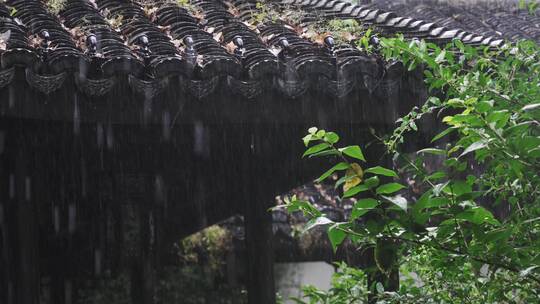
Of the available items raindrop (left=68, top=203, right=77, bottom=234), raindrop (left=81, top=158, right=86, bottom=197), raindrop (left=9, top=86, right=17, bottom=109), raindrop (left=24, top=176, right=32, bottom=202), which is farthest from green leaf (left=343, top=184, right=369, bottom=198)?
raindrop (left=68, top=203, right=77, bottom=234)

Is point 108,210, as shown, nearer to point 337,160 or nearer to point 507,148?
point 337,160

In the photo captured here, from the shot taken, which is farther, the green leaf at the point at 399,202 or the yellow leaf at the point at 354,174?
the yellow leaf at the point at 354,174

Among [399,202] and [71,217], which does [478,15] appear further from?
[399,202]

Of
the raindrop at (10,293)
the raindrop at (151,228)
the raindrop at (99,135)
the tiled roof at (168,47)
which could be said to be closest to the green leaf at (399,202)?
the tiled roof at (168,47)

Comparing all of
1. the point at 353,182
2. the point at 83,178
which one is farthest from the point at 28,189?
the point at 353,182

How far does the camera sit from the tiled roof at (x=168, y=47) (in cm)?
381

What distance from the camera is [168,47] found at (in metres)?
4.21

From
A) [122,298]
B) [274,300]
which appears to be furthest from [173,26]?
[122,298]

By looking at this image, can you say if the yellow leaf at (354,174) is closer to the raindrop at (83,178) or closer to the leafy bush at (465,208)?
the leafy bush at (465,208)

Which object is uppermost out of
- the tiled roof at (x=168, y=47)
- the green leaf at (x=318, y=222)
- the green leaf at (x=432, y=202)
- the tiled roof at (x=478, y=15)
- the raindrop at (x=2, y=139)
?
the tiled roof at (x=478, y=15)

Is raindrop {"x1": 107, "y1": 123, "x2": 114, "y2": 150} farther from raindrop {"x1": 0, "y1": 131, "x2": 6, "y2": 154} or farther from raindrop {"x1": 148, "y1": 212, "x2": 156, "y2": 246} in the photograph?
raindrop {"x1": 0, "y1": 131, "x2": 6, "y2": 154}

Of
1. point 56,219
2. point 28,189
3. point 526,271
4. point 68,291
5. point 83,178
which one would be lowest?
point 526,271

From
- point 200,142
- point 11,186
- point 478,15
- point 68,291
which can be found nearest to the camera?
point 11,186

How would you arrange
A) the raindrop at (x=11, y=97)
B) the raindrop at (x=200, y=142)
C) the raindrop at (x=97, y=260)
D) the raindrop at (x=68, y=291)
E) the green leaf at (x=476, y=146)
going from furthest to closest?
the raindrop at (x=97, y=260) < the raindrop at (x=68, y=291) < the raindrop at (x=200, y=142) < the raindrop at (x=11, y=97) < the green leaf at (x=476, y=146)
